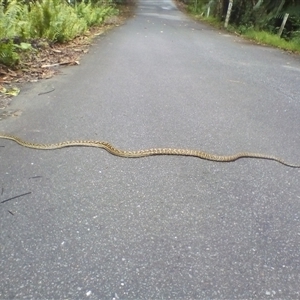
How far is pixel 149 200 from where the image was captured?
9.89 feet

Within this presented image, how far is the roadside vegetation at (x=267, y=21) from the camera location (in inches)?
525

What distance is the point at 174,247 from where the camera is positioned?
2.46 meters

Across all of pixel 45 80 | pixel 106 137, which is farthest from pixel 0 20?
pixel 106 137

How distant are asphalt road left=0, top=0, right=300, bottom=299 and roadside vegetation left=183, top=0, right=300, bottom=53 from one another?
28.1 feet

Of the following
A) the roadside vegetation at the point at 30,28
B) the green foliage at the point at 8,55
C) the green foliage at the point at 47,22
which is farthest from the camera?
the green foliage at the point at 47,22

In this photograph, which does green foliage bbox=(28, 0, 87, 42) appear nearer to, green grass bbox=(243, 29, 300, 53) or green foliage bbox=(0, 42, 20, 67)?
green foliage bbox=(0, 42, 20, 67)

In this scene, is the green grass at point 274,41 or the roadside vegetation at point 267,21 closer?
the green grass at point 274,41

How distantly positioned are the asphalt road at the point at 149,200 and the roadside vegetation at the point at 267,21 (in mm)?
8558

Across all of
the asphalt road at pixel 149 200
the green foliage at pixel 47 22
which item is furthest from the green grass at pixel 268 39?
the green foliage at pixel 47 22

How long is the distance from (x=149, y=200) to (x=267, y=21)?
15.7 m

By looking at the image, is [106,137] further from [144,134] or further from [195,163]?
[195,163]

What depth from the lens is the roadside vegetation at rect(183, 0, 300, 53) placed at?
13328 mm

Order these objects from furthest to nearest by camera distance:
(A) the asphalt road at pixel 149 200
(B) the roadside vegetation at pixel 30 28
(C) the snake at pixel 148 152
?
(B) the roadside vegetation at pixel 30 28, (C) the snake at pixel 148 152, (A) the asphalt road at pixel 149 200

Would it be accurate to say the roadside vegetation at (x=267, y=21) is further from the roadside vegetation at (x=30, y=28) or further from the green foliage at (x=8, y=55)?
the green foliage at (x=8, y=55)
